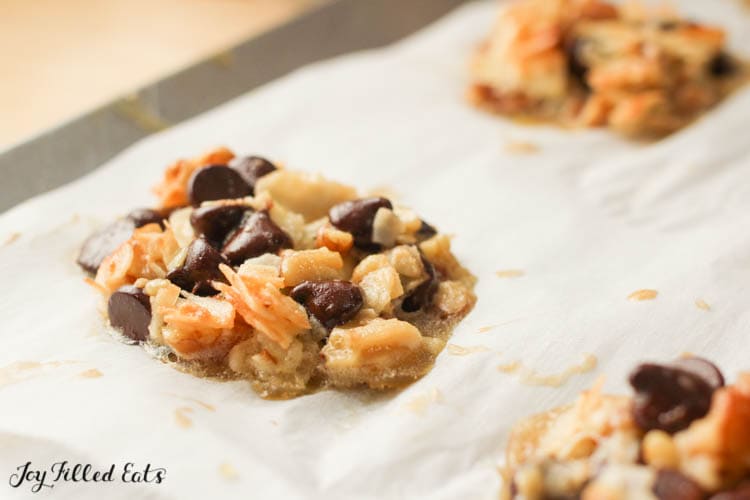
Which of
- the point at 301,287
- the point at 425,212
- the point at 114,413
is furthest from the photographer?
the point at 425,212

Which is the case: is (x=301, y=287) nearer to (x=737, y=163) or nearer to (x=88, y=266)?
(x=88, y=266)

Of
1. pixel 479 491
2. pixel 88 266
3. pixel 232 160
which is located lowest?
pixel 479 491

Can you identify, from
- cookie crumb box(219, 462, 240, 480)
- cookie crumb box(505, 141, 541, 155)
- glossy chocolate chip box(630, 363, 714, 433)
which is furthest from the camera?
cookie crumb box(505, 141, 541, 155)

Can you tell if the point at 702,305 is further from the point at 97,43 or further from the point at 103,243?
the point at 97,43

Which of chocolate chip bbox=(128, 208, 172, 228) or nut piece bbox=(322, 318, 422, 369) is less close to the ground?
chocolate chip bbox=(128, 208, 172, 228)

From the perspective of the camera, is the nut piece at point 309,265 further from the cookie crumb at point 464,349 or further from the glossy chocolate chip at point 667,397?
the glossy chocolate chip at point 667,397

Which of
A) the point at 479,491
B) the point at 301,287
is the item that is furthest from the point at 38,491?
the point at 479,491

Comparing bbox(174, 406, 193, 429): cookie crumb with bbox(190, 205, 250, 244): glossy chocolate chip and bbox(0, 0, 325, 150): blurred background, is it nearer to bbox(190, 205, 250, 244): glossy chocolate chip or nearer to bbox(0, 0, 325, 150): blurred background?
bbox(190, 205, 250, 244): glossy chocolate chip

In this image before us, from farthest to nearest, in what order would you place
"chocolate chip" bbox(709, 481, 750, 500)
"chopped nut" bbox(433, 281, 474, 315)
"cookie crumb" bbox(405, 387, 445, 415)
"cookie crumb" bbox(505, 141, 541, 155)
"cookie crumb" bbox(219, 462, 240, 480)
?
"cookie crumb" bbox(505, 141, 541, 155), "chopped nut" bbox(433, 281, 474, 315), "cookie crumb" bbox(405, 387, 445, 415), "cookie crumb" bbox(219, 462, 240, 480), "chocolate chip" bbox(709, 481, 750, 500)

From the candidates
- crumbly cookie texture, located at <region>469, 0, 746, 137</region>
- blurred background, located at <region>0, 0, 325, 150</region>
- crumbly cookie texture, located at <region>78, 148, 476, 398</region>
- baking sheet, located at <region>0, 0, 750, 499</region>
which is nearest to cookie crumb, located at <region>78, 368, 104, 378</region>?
baking sheet, located at <region>0, 0, 750, 499</region>
